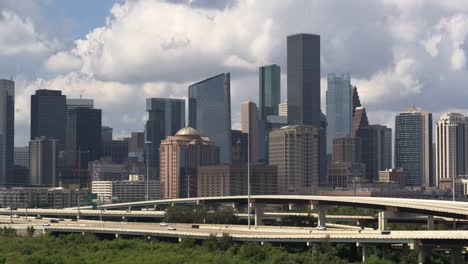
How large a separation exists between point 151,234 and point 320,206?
4033cm

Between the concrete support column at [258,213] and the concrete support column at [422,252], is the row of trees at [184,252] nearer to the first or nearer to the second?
the concrete support column at [422,252]

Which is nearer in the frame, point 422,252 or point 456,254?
point 456,254

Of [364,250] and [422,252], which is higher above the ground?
[422,252]

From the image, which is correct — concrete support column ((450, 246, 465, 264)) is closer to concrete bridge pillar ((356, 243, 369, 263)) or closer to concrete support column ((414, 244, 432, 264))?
concrete support column ((414, 244, 432, 264))

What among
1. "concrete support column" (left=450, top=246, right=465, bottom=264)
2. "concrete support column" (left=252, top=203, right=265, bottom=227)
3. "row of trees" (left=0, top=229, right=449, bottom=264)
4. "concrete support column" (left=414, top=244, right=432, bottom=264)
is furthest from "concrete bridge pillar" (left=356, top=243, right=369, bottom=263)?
"concrete support column" (left=252, top=203, right=265, bottom=227)

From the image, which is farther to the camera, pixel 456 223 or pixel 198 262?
pixel 456 223

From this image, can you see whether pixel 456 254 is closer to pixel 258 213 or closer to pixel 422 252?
pixel 422 252

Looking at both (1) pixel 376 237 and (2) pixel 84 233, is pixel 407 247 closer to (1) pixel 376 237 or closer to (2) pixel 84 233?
(1) pixel 376 237

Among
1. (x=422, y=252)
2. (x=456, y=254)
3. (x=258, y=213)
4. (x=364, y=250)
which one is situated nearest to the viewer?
(x=456, y=254)

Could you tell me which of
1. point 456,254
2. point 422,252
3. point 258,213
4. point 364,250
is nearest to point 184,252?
point 364,250

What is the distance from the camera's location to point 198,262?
110m

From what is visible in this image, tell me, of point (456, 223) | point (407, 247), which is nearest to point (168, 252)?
point (407, 247)

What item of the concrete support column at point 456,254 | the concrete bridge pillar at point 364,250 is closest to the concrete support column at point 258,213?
the concrete bridge pillar at point 364,250

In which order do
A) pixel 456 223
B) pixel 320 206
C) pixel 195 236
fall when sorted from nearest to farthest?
pixel 195 236 → pixel 456 223 → pixel 320 206
